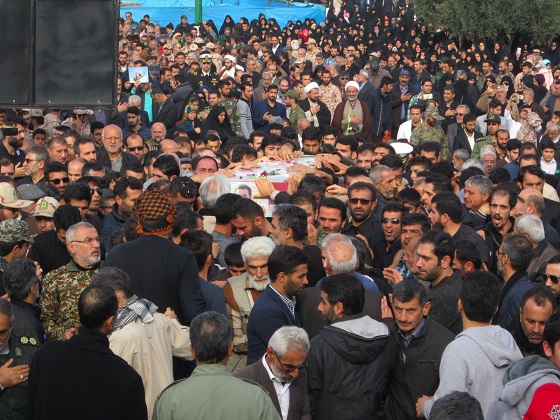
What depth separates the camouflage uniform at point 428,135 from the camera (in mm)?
17062

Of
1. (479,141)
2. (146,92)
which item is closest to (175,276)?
(479,141)

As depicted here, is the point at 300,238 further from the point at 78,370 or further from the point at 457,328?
the point at 78,370

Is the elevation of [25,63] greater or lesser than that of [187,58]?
greater

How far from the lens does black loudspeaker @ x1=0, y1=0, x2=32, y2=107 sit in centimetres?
693

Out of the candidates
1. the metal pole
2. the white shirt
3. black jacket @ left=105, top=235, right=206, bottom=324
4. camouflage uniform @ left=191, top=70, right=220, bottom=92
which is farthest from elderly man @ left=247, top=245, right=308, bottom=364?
the metal pole

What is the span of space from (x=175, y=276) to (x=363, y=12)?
101 ft

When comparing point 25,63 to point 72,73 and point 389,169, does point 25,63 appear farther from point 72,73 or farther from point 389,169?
point 389,169

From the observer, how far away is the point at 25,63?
6.98m

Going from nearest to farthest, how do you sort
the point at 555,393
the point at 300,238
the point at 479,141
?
the point at 555,393 → the point at 300,238 → the point at 479,141

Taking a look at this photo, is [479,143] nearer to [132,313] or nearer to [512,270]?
[512,270]

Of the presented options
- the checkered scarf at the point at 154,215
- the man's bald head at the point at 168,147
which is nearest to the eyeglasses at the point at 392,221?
the checkered scarf at the point at 154,215

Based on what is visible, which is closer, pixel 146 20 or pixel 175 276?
pixel 175 276

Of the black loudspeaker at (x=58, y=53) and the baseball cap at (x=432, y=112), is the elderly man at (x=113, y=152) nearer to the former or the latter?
the baseball cap at (x=432, y=112)

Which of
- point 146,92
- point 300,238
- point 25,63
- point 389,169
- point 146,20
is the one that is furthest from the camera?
point 146,20
